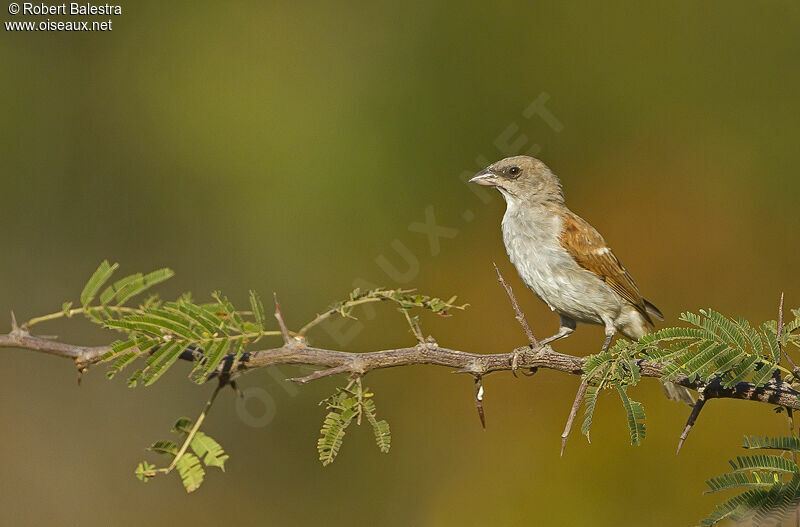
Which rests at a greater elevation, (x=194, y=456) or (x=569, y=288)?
(x=569, y=288)

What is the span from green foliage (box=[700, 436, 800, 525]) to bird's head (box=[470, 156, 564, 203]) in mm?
3059

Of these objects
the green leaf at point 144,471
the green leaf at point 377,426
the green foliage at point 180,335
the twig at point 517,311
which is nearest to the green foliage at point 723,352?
the twig at point 517,311

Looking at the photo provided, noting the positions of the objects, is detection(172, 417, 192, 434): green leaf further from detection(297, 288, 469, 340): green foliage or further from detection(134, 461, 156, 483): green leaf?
detection(297, 288, 469, 340): green foliage

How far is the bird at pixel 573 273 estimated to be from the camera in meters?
5.10

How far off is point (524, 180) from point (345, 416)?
9.70 ft

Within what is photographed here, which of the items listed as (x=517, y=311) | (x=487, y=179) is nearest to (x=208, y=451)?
(x=517, y=311)

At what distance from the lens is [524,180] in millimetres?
5551

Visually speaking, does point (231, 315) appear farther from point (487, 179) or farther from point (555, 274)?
point (487, 179)

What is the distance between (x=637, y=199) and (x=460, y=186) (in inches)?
53.3

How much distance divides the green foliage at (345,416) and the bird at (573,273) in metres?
2.22

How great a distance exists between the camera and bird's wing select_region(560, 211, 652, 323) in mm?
5145

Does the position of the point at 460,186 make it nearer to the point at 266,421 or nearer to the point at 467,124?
the point at 467,124

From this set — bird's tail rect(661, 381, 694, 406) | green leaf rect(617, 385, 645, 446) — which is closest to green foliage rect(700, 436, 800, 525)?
green leaf rect(617, 385, 645, 446)

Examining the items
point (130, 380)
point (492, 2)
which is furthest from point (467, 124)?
point (130, 380)
